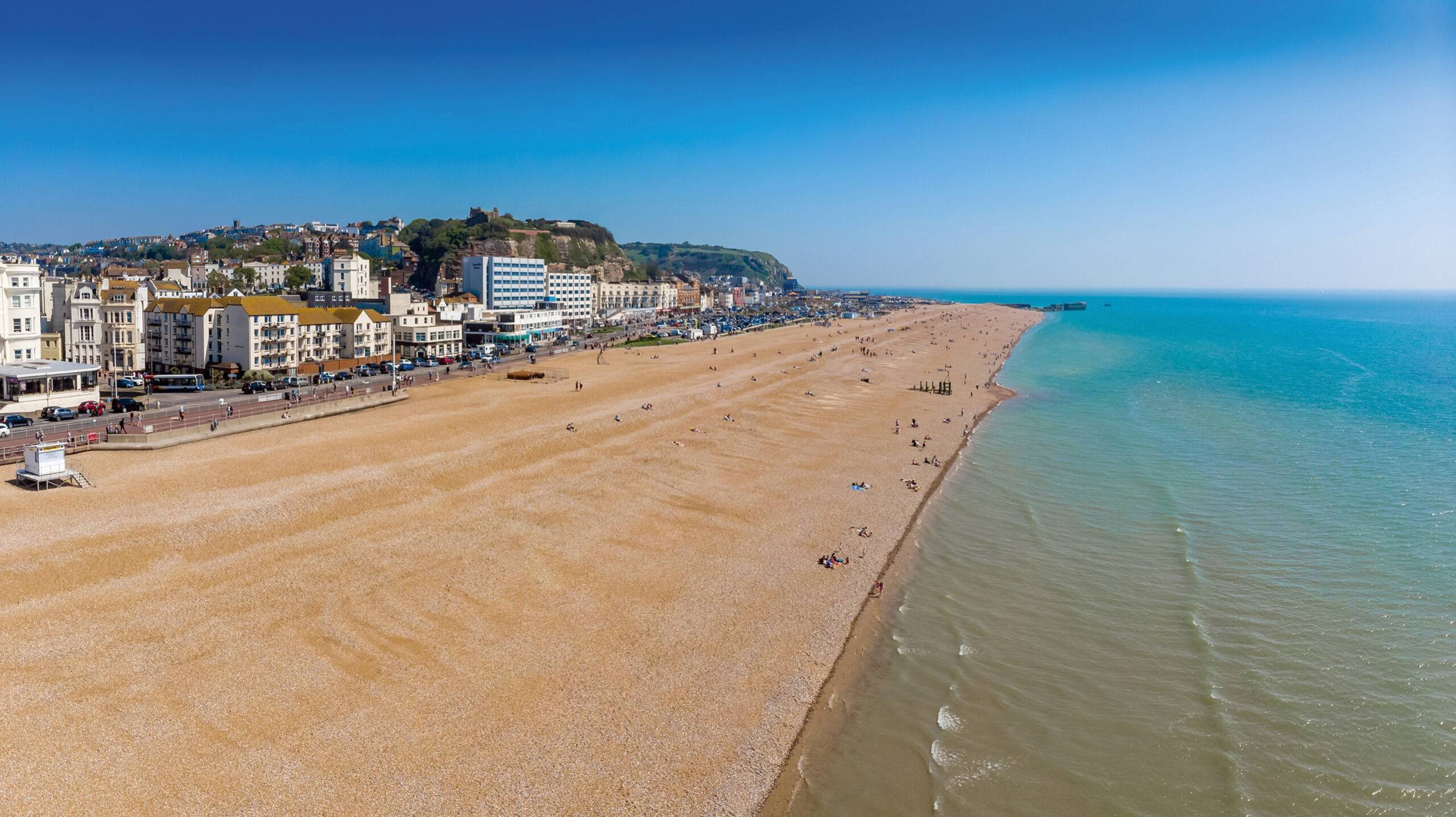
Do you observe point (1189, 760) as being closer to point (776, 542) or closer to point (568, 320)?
point (776, 542)

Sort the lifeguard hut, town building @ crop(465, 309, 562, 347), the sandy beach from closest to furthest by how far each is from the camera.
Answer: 1. the sandy beach
2. the lifeguard hut
3. town building @ crop(465, 309, 562, 347)

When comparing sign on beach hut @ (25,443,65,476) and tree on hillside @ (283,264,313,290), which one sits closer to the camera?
sign on beach hut @ (25,443,65,476)

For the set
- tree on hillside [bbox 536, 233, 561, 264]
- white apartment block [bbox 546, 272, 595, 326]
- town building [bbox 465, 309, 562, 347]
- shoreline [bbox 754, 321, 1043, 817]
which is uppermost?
tree on hillside [bbox 536, 233, 561, 264]

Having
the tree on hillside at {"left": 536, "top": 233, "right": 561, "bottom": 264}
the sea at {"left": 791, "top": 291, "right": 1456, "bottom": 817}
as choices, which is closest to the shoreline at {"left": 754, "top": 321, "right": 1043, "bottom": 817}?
the sea at {"left": 791, "top": 291, "right": 1456, "bottom": 817}

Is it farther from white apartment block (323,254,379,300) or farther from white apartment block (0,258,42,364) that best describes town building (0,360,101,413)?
white apartment block (323,254,379,300)

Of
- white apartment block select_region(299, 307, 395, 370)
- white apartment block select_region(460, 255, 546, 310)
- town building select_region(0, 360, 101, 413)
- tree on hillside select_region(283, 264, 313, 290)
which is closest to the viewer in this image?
town building select_region(0, 360, 101, 413)

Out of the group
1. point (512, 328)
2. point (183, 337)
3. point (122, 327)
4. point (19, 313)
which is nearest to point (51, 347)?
point (19, 313)

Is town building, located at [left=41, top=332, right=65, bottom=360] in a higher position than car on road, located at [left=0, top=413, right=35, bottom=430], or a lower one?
higher
